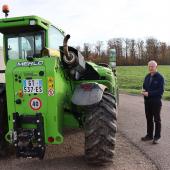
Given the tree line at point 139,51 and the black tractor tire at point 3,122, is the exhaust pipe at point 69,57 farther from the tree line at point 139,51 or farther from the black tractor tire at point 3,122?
the tree line at point 139,51

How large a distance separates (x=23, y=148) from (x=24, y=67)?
4.17 feet

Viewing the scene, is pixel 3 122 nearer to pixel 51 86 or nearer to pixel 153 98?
pixel 51 86

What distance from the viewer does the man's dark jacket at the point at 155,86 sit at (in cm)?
759

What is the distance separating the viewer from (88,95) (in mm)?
5801

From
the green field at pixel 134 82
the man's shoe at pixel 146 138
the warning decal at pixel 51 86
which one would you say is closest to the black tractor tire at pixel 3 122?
the warning decal at pixel 51 86

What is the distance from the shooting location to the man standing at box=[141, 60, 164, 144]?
7590 millimetres

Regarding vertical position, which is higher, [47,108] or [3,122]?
[47,108]

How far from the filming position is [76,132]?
328 inches

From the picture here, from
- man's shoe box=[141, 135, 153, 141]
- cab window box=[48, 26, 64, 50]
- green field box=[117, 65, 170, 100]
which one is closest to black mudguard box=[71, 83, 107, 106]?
cab window box=[48, 26, 64, 50]

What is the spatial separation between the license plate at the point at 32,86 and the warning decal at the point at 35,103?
0.13 meters

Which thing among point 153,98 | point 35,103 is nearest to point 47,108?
point 35,103

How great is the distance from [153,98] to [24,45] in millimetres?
2963

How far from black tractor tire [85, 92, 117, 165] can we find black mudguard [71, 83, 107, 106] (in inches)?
5.2

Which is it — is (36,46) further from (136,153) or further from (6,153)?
(136,153)
